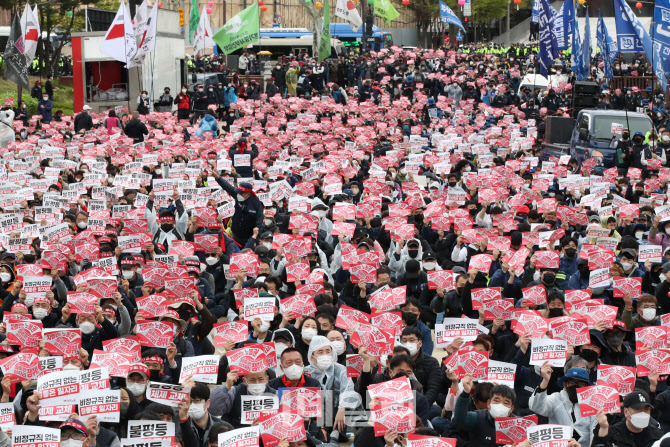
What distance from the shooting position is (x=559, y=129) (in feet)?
78.6

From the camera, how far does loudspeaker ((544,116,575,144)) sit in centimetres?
2380

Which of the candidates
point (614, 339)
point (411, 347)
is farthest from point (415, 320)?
point (614, 339)

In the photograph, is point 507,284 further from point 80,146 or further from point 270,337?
point 80,146

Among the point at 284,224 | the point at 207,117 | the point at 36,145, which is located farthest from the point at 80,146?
the point at 284,224

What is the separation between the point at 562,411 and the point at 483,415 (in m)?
0.66

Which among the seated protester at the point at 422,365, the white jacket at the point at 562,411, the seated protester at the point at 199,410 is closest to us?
the seated protester at the point at 199,410

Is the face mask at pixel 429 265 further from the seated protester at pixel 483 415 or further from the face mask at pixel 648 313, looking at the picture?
the seated protester at pixel 483 415

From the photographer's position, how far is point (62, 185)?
16969mm

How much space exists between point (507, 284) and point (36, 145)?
1365 centimetres

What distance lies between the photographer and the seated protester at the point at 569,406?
7.68 meters

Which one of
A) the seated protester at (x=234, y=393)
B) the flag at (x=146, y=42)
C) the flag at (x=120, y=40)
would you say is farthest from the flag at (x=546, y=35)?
the seated protester at (x=234, y=393)

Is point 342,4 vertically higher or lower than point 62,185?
higher

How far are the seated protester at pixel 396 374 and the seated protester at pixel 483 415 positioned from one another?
14.4 inches

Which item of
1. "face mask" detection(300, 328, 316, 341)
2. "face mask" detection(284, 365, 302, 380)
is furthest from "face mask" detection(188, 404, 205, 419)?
"face mask" detection(300, 328, 316, 341)
